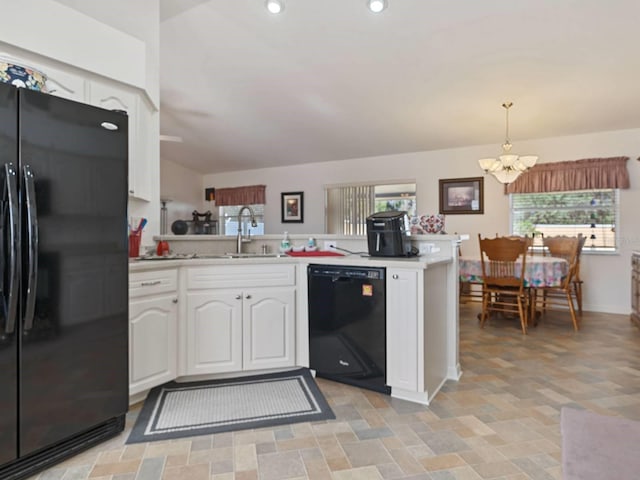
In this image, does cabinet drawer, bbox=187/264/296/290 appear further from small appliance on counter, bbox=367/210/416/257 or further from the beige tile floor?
the beige tile floor

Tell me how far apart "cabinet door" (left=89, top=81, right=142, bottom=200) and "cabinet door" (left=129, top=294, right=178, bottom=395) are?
2.86 feet

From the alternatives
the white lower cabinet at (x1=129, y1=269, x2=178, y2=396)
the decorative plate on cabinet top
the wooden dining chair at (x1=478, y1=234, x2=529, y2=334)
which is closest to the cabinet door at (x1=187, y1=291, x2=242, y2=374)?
the white lower cabinet at (x1=129, y1=269, x2=178, y2=396)

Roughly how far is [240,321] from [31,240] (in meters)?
1.29

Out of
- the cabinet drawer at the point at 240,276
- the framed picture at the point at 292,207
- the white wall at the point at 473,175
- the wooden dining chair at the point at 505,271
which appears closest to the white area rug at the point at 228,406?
the cabinet drawer at the point at 240,276

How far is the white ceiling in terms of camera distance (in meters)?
2.65

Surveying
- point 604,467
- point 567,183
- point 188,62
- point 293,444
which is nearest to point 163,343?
point 293,444

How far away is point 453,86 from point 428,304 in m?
2.45

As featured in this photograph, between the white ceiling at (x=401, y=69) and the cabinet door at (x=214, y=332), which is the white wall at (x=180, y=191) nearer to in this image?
the white ceiling at (x=401, y=69)

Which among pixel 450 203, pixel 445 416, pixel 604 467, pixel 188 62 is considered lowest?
pixel 445 416

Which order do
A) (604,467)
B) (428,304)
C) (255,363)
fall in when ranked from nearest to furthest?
(604,467) < (428,304) < (255,363)

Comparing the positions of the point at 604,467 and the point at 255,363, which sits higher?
the point at 604,467

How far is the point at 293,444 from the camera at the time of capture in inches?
67.8

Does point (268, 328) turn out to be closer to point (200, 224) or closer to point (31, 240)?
point (31, 240)

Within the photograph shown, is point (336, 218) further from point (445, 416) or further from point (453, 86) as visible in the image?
point (445, 416)
